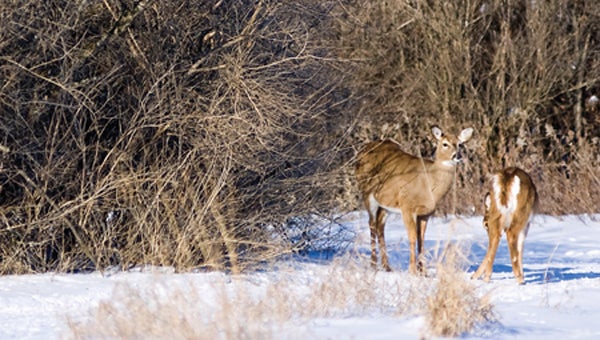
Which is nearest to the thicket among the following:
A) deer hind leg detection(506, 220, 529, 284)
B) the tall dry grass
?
the tall dry grass

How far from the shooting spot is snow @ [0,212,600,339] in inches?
268

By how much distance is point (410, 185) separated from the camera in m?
11.6

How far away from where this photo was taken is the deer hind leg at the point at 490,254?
10430 mm

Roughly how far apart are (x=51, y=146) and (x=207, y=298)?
2.41 m

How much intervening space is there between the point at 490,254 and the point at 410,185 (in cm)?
145

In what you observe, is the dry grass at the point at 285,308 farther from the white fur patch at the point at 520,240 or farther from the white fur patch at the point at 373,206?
the white fur patch at the point at 373,206

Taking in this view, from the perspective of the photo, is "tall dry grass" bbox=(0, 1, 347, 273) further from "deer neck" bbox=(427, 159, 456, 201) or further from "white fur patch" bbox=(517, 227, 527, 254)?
"white fur patch" bbox=(517, 227, 527, 254)

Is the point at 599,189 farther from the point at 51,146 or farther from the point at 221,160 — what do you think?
the point at 51,146

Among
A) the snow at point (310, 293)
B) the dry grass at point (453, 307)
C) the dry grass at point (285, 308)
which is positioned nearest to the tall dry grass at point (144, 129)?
the snow at point (310, 293)

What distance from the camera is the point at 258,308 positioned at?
249 inches

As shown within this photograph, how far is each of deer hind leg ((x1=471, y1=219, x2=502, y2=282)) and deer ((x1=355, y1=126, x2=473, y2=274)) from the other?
0.75 m

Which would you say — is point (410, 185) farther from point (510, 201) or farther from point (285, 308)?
point (285, 308)

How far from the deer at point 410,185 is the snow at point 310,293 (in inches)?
15.8

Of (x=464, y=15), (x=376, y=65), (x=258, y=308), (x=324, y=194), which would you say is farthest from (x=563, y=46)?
(x=258, y=308)
